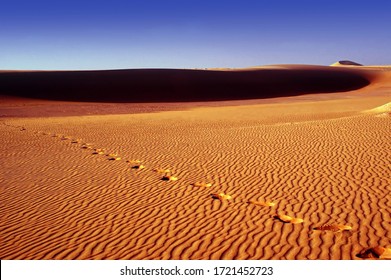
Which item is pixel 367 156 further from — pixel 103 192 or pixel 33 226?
pixel 33 226

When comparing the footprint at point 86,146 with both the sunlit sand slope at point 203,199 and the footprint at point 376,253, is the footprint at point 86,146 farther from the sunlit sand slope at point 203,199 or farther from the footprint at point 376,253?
the footprint at point 376,253

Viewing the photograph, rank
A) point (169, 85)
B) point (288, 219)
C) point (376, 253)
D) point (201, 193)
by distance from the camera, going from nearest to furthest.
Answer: point (376, 253) → point (288, 219) → point (201, 193) → point (169, 85)

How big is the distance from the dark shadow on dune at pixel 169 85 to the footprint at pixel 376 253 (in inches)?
1720

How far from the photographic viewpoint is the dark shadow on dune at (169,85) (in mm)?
49688

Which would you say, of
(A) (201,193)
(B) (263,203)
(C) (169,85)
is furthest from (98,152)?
(C) (169,85)

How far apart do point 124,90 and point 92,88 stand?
15.9 ft

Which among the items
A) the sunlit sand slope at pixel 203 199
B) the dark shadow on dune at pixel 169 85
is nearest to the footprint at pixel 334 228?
the sunlit sand slope at pixel 203 199

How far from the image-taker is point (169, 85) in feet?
186

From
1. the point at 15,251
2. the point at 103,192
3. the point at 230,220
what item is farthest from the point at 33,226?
the point at 230,220

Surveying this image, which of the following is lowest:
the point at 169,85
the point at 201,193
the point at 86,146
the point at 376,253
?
the point at 86,146

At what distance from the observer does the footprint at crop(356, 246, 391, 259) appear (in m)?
4.85

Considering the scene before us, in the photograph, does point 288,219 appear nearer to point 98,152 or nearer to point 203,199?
point 203,199

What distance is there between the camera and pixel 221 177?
935 centimetres

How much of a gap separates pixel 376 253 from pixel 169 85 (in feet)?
175
